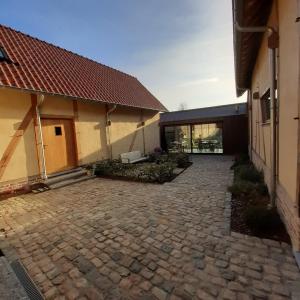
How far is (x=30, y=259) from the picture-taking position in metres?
2.82

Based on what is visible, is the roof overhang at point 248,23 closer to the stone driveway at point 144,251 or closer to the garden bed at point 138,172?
the stone driveway at point 144,251

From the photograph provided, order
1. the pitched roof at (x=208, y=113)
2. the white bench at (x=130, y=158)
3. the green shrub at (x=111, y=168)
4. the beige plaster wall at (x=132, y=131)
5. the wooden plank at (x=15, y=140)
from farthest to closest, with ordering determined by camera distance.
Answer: the pitched roof at (x=208, y=113), the beige plaster wall at (x=132, y=131), the white bench at (x=130, y=158), the green shrub at (x=111, y=168), the wooden plank at (x=15, y=140)

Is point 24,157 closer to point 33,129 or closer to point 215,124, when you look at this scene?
point 33,129

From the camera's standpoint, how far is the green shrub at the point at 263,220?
3.20 m

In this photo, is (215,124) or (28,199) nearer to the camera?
(28,199)

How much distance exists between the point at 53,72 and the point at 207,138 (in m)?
10.8

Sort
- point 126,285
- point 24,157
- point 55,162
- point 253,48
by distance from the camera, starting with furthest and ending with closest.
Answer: point 55,162
point 24,157
point 253,48
point 126,285

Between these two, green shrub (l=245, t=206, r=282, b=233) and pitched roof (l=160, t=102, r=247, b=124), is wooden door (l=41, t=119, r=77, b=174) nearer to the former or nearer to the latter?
green shrub (l=245, t=206, r=282, b=233)

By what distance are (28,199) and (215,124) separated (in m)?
12.1

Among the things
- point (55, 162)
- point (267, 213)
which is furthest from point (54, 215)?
point (267, 213)

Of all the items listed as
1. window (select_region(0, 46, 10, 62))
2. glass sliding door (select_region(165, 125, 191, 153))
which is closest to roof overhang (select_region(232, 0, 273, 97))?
window (select_region(0, 46, 10, 62))

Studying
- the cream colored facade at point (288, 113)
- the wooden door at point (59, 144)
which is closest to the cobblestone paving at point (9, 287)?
the cream colored facade at point (288, 113)

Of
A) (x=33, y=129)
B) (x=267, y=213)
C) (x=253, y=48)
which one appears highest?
(x=253, y=48)

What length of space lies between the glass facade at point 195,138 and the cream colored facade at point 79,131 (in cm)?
266
